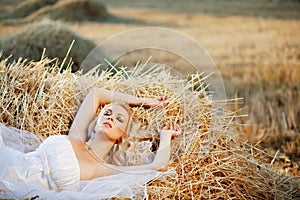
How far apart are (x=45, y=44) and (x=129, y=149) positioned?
2.93 meters

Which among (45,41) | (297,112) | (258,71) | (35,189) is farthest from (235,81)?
(35,189)

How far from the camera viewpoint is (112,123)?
3.08 meters

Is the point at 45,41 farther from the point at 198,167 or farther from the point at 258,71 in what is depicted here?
the point at 198,167

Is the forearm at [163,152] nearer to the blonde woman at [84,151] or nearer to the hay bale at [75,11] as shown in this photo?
the blonde woman at [84,151]

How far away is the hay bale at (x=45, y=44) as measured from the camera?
18.8 ft

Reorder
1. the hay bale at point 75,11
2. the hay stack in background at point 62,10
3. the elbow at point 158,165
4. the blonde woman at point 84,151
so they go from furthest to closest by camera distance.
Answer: the hay stack in background at point 62,10 < the hay bale at point 75,11 < the elbow at point 158,165 < the blonde woman at point 84,151

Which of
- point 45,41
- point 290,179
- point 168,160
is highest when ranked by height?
point 45,41

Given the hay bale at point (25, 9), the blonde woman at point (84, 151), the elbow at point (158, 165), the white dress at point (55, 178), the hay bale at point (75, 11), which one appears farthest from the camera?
the hay bale at point (25, 9)

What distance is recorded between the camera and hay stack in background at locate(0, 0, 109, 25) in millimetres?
12141

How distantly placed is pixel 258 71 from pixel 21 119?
4259 mm

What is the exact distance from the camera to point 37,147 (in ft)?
10.6

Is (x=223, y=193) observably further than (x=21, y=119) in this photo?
No

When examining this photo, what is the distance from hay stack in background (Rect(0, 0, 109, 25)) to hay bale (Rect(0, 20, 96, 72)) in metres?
5.88

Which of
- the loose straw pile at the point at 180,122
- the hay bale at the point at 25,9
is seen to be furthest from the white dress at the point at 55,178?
the hay bale at the point at 25,9
